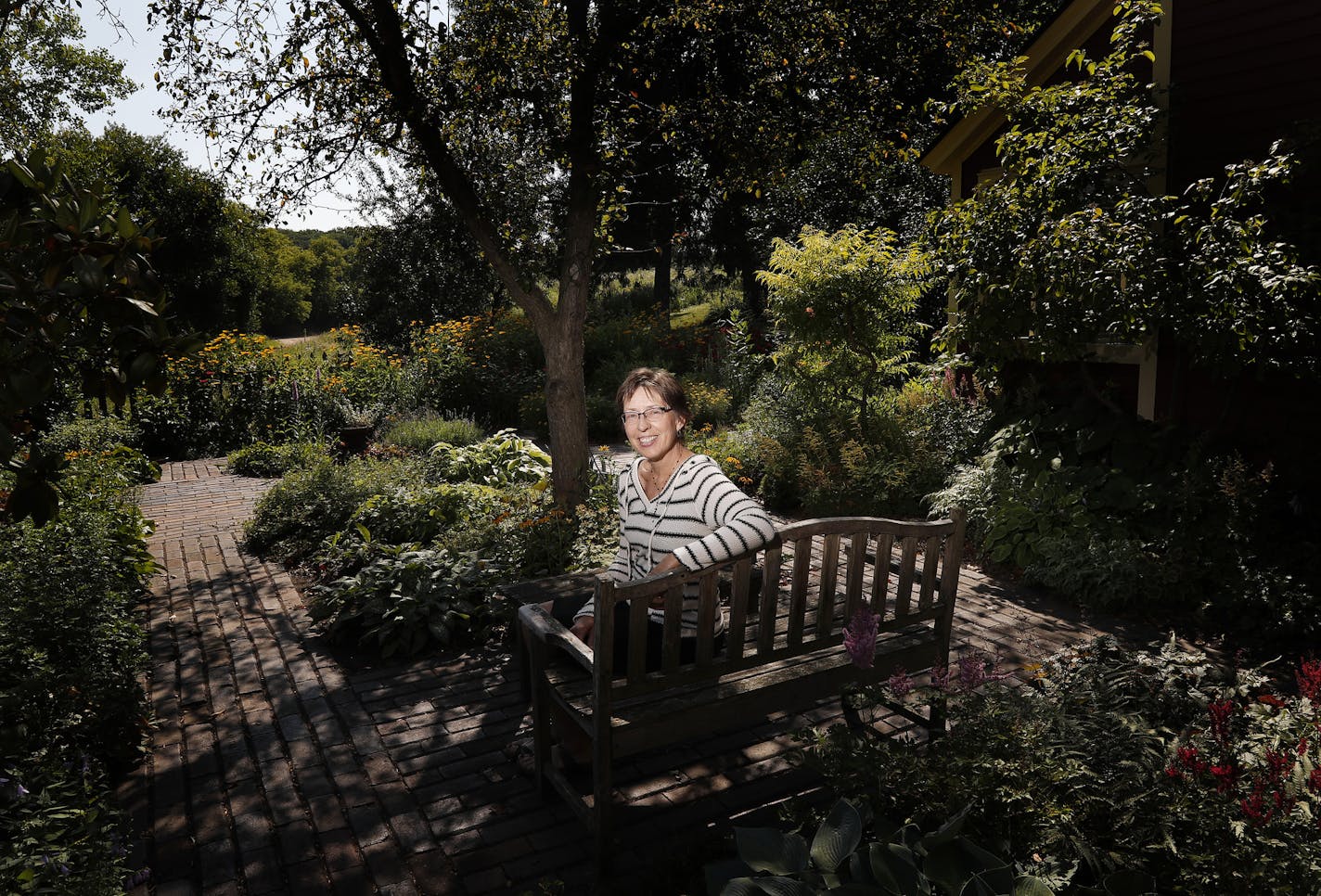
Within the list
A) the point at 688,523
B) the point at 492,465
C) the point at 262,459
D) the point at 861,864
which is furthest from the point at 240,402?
the point at 861,864

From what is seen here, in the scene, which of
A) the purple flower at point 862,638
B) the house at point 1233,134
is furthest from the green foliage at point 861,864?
the house at point 1233,134

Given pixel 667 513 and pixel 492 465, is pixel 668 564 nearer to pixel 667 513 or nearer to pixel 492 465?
pixel 667 513

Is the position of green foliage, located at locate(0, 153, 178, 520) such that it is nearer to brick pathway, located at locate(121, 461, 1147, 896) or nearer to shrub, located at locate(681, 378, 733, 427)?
brick pathway, located at locate(121, 461, 1147, 896)

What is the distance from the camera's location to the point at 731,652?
310 centimetres

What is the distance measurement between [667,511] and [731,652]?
0.59 meters

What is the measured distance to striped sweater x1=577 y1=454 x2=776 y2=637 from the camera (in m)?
3.00

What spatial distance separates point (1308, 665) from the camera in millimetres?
2318

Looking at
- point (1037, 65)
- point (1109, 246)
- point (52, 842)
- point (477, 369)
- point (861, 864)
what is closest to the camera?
point (861, 864)

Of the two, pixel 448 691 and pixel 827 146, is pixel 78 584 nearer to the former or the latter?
pixel 448 691

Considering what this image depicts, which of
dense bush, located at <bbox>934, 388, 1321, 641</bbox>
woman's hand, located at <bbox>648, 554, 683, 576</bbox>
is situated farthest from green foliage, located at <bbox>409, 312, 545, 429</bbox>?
woman's hand, located at <bbox>648, 554, 683, 576</bbox>

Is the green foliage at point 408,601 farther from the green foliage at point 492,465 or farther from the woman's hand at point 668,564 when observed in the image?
the green foliage at point 492,465

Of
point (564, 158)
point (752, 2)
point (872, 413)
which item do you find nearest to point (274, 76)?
point (564, 158)

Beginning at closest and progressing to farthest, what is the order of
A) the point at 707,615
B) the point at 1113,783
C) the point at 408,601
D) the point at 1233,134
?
1. the point at 1113,783
2. the point at 707,615
3. the point at 408,601
4. the point at 1233,134

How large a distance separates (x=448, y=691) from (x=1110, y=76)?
22.2 ft
